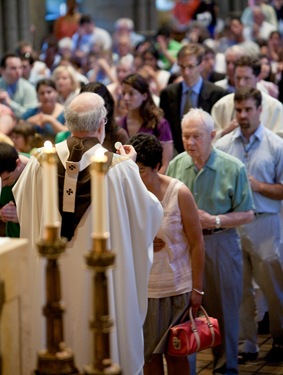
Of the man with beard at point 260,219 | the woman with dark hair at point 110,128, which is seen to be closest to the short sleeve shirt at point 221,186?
the woman with dark hair at point 110,128

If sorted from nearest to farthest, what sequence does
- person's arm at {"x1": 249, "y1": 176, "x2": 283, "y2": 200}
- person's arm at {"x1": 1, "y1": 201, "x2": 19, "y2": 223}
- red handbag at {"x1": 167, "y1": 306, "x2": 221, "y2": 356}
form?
red handbag at {"x1": 167, "y1": 306, "x2": 221, "y2": 356} < person's arm at {"x1": 1, "y1": 201, "x2": 19, "y2": 223} < person's arm at {"x1": 249, "y1": 176, "x2": 283, "y2": 200}

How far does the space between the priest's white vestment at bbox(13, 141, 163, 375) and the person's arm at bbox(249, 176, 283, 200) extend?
201 cm

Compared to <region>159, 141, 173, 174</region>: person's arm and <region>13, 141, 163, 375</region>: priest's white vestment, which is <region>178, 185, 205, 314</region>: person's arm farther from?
<region>159, 141, 173, 174</region>: person's arm

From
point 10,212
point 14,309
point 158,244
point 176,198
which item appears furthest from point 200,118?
point 14,309

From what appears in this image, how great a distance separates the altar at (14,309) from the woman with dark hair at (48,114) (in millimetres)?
6142

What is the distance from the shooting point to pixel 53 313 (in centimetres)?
271

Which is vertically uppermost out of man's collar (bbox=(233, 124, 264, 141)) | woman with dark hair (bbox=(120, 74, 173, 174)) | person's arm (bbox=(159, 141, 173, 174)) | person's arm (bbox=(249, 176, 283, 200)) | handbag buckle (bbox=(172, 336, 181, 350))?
woman with dark hair (bbox=(120, 74, 173, 174))

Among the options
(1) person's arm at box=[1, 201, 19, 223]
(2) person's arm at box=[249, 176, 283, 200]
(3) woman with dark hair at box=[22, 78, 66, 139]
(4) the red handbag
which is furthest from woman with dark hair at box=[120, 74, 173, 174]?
(4) the red handbag

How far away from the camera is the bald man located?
4.85m

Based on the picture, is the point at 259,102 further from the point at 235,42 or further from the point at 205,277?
the point at 235,42

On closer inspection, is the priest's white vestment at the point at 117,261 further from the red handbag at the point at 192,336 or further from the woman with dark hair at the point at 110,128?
the woman with dark hair at the point at 110,128

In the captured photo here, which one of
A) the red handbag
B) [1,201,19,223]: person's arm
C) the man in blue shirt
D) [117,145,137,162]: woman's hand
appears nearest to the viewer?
[117,145,137,162]: woman's hand

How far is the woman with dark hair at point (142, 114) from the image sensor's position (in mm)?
7465

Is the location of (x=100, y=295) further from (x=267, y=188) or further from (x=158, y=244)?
(x=267, y=188)
